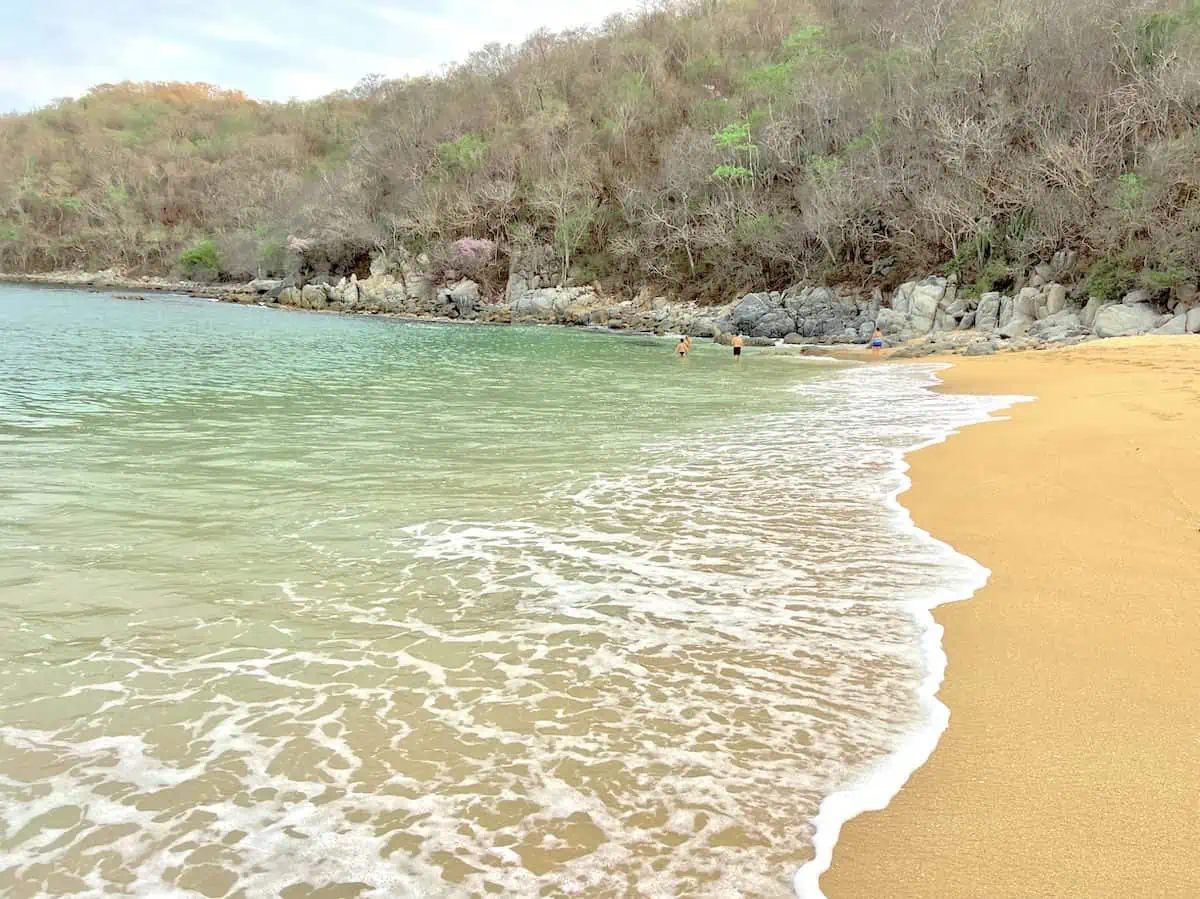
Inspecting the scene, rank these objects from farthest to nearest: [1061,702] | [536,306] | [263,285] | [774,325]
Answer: [263,285] → [536,306] → [774,325] → [1061,702]

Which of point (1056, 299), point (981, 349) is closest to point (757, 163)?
point (1056, 299)

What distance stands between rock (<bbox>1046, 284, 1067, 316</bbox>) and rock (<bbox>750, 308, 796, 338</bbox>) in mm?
11053

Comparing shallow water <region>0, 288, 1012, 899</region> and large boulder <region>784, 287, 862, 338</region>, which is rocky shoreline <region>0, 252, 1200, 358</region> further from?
shallow water <region>0, 288, 1012, 899</region>

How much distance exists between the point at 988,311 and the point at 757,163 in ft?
72.0

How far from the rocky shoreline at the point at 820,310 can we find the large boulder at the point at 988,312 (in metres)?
0.04

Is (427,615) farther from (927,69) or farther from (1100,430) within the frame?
(927,69)

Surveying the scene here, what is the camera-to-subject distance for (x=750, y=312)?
3853 centimetres

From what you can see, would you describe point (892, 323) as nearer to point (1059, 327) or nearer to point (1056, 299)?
point (1056, 299)

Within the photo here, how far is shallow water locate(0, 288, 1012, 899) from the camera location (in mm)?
2391

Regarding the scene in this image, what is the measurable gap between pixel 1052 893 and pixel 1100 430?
8431 millimetres

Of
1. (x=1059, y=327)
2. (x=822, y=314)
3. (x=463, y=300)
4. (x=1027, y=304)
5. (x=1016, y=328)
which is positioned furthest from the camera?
(x=463, y=300)

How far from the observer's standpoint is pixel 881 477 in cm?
768

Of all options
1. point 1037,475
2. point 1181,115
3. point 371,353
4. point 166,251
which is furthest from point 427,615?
point 166,251

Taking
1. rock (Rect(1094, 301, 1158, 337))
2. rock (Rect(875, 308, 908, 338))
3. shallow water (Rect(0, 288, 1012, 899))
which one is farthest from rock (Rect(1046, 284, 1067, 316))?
shallow water (Rect(0, 288, 1012, 899))
